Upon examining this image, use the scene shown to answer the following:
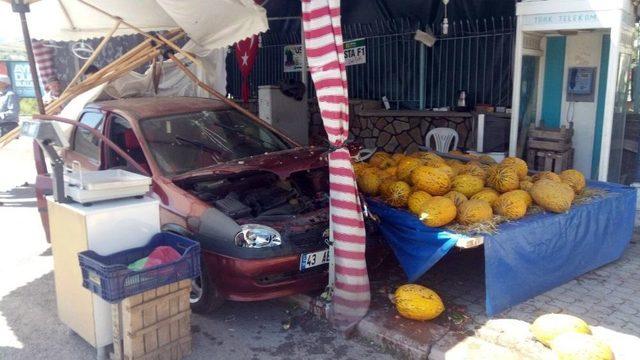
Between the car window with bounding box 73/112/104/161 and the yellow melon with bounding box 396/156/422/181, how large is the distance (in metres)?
3.24

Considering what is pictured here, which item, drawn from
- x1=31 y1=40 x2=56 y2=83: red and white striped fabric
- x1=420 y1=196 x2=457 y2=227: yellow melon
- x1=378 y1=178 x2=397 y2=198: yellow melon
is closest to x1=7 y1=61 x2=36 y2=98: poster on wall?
x1=31 y1=40 x2=56 y2=83: red and white striped fabric

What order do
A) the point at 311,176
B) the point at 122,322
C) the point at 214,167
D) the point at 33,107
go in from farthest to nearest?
the point at 33,107, the point at 311,176, the point at 214,167, the point at 122,322

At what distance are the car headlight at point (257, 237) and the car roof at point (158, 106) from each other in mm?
1908

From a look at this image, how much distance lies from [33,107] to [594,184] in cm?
2342

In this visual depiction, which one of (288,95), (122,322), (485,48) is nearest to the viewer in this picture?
(122,322)

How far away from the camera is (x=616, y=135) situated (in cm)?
645

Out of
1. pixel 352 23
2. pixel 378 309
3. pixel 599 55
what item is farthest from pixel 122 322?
pixel 352 23

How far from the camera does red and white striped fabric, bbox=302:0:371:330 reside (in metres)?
4.16

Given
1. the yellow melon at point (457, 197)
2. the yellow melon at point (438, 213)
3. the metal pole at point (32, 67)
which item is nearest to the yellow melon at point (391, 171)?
the yellow melon at point (457, 197)

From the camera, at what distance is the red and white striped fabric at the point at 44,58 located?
413 inches

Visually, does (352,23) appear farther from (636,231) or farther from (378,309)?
(378,309)

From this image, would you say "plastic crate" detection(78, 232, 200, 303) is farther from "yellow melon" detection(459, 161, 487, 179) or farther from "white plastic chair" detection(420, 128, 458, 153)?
"white plastic chair" detection(420, 128, 458, 153)

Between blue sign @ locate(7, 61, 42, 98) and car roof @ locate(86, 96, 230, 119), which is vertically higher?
blue sign @ locate(7, 61, 42, 98)

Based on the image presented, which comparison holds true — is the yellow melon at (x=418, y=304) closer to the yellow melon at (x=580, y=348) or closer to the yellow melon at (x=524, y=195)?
the yellow melon at (x=580, y=348)
